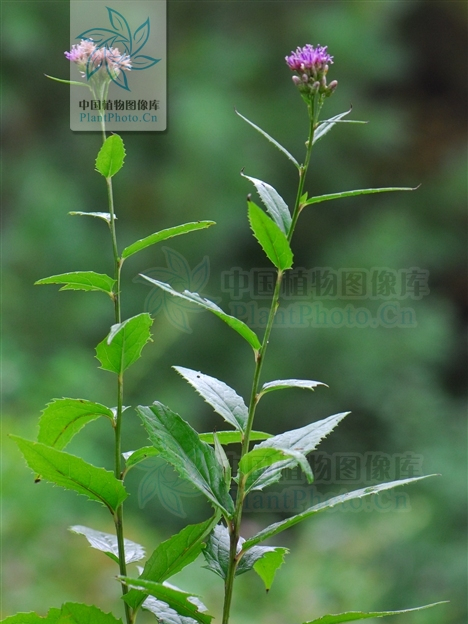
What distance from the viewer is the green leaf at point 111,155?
0.38 m

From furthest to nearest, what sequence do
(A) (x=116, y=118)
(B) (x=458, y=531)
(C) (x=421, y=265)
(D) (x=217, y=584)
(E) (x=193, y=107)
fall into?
(C) (x=421, y=265) → (E) (x=193, y=107) → (B) (x=458, y=531) → (D) (x=217, y=584) → (A) (x=116, y=118)

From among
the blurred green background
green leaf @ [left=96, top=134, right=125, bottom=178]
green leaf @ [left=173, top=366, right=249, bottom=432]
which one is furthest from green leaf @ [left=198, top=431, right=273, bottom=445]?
the blurred green background

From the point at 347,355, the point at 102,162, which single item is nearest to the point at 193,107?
the point at 347,355

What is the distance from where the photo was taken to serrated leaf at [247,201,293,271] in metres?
0.33

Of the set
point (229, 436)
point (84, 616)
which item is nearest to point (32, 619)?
point (84, 616)

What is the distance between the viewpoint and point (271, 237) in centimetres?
34

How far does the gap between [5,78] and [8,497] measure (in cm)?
119

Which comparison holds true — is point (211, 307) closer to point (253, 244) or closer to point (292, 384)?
point (292, 384)

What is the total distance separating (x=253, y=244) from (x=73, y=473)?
161cm

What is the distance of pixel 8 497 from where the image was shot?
3.88 ft

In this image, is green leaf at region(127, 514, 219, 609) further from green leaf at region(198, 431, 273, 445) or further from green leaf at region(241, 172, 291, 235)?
green leaf at region(241, 172, 291, 235)

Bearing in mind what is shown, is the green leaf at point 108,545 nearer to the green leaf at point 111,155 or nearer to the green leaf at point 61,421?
the green leaf at point 61,421

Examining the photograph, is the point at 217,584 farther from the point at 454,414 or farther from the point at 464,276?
the point at 464,276

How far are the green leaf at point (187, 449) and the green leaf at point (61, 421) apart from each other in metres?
0.05
